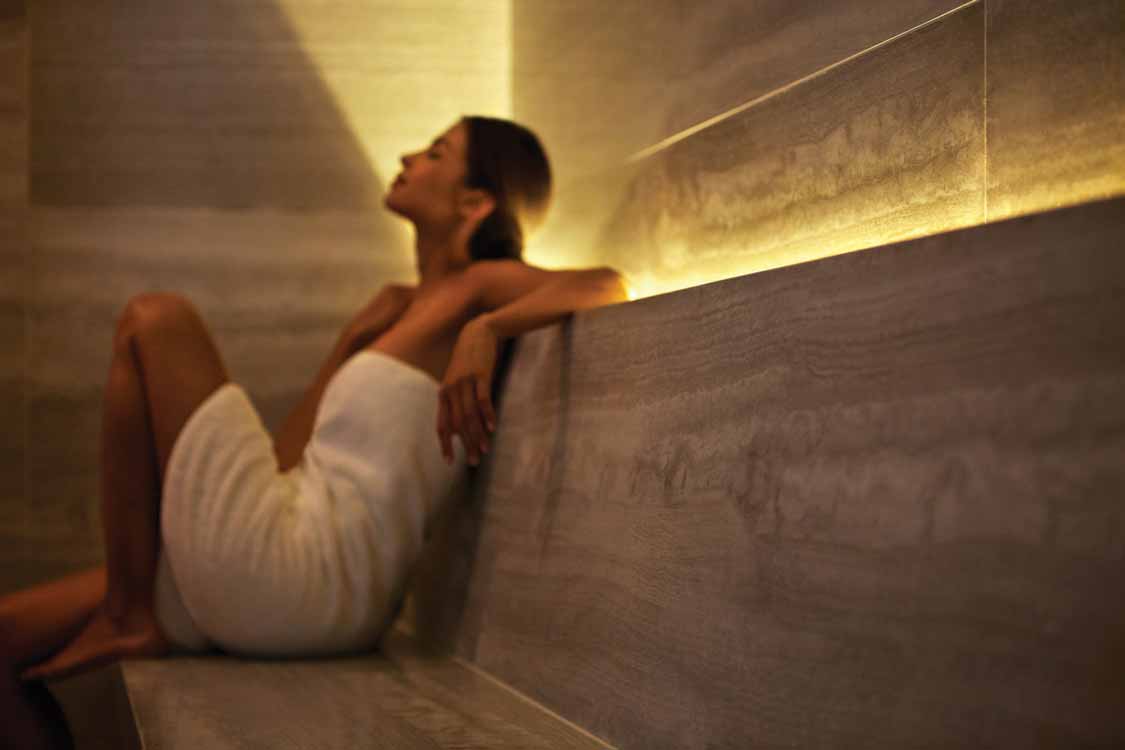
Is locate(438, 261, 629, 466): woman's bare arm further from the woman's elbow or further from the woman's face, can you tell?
the woman's face

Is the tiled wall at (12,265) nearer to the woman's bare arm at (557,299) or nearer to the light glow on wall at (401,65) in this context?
the light glow on wall at (401,65)

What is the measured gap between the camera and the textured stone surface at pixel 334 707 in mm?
1178

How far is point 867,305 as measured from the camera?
0.89 m

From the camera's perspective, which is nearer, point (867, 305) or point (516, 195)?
point (867, 305)

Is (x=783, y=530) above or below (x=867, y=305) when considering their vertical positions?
below

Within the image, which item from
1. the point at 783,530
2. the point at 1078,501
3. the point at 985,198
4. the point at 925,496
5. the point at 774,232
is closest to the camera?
the point at 1078,501

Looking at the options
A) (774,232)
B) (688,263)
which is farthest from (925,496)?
(688,263)

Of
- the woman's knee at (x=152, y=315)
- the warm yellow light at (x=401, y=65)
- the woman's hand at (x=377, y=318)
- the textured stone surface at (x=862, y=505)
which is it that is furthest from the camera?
the warm yellow light at (x=401, y=65)

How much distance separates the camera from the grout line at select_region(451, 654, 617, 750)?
4.01 feet

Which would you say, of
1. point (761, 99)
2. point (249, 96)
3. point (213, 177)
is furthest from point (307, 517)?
point (249, 96)

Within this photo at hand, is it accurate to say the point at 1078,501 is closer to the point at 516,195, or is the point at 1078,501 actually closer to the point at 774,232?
the point at 774,232

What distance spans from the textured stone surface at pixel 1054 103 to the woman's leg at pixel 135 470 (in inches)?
45.1

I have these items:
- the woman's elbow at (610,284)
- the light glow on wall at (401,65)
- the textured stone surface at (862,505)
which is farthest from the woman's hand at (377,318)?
the textured stone surface at (862,505)

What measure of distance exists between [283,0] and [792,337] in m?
1.95
